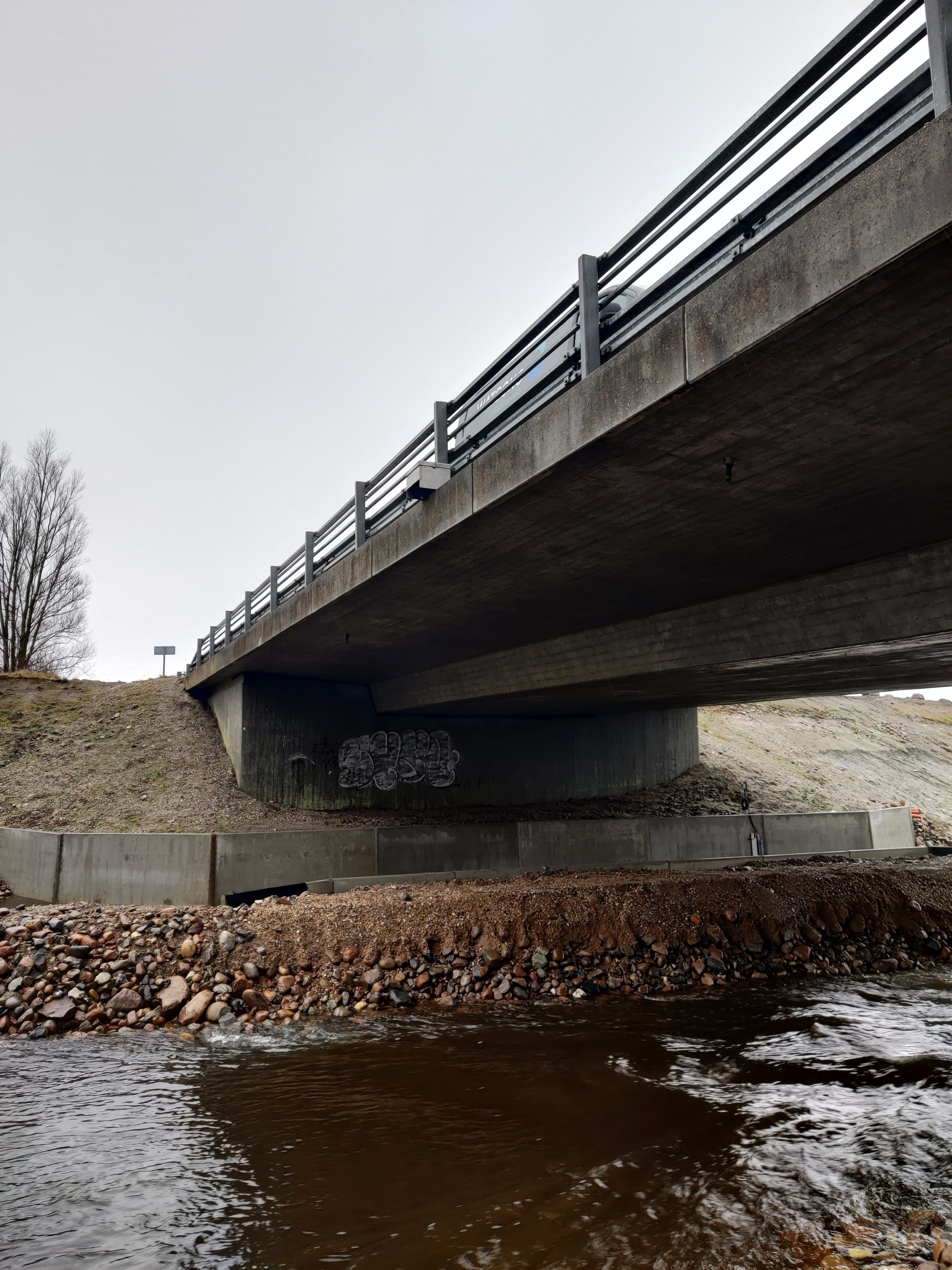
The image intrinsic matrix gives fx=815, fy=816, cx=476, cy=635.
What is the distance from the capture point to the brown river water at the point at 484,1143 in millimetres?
5043

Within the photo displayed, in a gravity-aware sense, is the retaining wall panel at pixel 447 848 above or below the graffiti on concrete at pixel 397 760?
below

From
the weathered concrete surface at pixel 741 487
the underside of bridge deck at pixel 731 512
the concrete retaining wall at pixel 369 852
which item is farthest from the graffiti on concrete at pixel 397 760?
the weathered concrete surface at pixel 741 487

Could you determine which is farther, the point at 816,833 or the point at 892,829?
the point at 892,829

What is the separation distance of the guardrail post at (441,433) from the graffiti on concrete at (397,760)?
42.6ft

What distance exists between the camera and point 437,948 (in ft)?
40.4

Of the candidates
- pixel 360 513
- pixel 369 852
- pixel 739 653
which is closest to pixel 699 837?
pixel 369 852

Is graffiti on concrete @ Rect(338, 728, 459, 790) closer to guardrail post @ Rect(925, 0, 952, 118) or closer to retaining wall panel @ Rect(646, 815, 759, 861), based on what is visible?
retaining wall panel @ Rect(646, 815, 759, 861)

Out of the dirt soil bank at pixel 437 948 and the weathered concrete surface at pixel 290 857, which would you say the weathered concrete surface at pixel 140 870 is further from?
the dirt soil bank at pixel 437 948

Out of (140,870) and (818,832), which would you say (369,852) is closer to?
(140,870)

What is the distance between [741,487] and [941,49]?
420 cm

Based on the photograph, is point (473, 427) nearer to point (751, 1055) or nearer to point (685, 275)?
point (685, 275)

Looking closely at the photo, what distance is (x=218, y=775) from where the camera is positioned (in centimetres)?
2233

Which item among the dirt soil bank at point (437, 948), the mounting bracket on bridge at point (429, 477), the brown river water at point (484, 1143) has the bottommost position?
the brown river water at point (484, 1143)

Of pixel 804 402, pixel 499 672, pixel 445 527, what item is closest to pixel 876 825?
pixel 499 672
